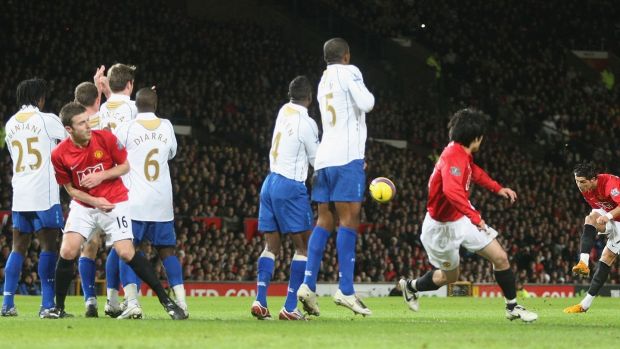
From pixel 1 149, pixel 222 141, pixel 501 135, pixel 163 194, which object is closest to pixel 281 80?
pixel 222 141

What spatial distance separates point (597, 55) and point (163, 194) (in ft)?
122

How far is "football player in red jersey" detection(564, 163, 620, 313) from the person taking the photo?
15.7 metres

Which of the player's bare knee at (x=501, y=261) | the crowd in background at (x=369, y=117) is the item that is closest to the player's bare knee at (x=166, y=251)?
the player's bare knee at (x=501, y=261)

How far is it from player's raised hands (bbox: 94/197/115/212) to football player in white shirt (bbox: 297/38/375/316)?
2114 millimetres

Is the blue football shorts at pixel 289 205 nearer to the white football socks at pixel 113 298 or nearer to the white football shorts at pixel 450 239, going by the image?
the white football shorts at pixel 450 239

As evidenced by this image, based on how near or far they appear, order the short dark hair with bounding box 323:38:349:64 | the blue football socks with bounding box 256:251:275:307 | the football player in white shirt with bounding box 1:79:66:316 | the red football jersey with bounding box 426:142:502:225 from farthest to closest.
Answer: the football player in white shirt with bounding box 1:79:66:316 → the short dark hair with bounding box 323:38:349:64 → the blue football socks with bounding box 256:251:275:307 → the red football jersey with bounding box 426:142:502:225

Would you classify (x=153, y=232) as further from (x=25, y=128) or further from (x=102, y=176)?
(x=25, y=128)

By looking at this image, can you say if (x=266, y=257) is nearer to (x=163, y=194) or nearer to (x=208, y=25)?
(x=163, y=194)

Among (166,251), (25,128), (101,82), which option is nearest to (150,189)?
(166,251)

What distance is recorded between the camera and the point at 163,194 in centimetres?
1193

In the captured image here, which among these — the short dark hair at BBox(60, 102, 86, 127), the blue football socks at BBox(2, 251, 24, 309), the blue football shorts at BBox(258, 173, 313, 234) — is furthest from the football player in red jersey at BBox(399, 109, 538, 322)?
the blue football socks at BBox(2, 251, 24, 309)

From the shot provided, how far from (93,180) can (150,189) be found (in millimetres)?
1014

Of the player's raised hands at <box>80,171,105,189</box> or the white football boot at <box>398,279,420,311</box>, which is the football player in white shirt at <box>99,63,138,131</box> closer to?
the player's raised hands at <box>80,171,105,189</box>

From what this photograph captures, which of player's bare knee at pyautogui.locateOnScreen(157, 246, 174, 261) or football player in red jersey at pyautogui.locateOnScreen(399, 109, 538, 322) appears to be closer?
football player in red jersey at pyautogui.locateOnScreen(399, 109, 538, 322)
